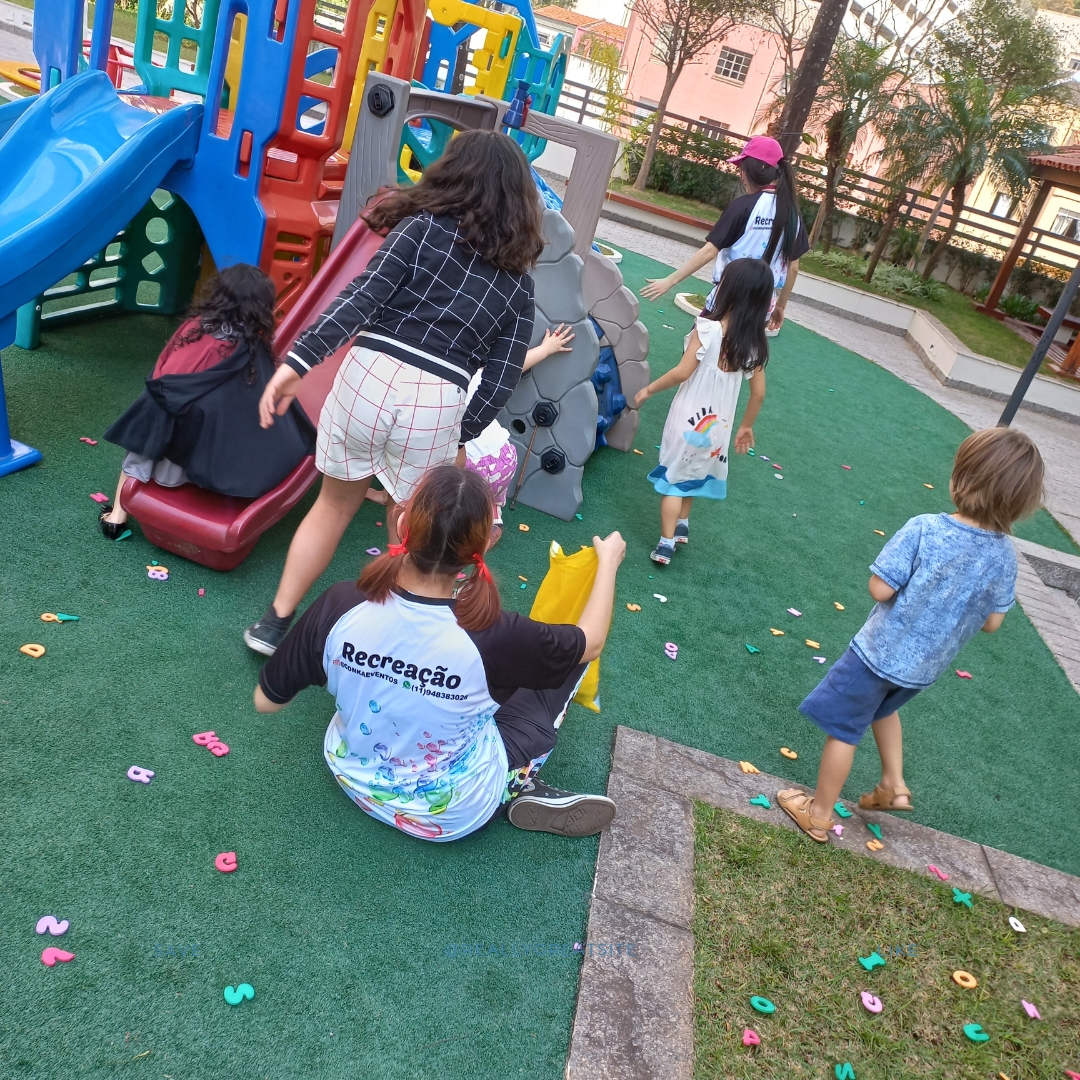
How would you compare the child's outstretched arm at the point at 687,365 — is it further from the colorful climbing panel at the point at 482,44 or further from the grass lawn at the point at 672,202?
the grass lawn at the point at 672,202

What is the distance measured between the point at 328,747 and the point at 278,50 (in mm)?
2789

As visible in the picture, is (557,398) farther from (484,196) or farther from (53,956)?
(53,956)

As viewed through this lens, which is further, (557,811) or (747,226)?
(747,226)

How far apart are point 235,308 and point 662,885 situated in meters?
2.51

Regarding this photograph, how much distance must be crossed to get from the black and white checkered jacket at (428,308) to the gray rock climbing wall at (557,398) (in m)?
1.39

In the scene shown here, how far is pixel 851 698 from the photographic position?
119 inches

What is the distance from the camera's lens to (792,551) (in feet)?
17.6

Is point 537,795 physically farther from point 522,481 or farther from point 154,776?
point 522,481

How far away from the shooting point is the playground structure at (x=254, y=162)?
3635mm

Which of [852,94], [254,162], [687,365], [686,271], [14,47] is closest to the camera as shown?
[254,162]

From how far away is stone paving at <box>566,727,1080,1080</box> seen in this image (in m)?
2.25

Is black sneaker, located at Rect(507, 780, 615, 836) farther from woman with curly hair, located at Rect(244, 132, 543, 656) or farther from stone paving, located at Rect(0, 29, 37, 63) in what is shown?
stone paving, located at Rect(0, 29, 37, 63)

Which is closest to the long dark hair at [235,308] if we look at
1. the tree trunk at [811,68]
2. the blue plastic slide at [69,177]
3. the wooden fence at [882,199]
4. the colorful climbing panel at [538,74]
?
the blue plastic slide at [69,177]

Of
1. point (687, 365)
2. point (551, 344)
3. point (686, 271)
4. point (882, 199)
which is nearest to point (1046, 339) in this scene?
point (686, 271)
